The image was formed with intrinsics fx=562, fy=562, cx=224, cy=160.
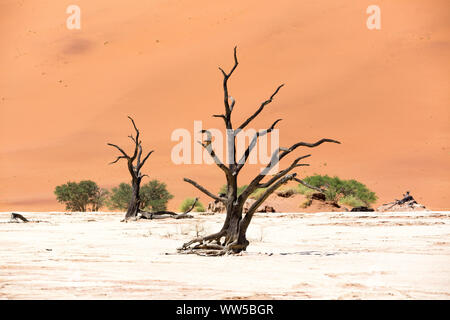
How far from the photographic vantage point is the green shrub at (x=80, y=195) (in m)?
40.0

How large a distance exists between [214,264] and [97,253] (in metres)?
2.56

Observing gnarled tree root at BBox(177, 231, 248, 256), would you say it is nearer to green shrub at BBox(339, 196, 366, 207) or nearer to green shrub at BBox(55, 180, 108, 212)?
green shrub at BBox(339, 196, 366, 207)

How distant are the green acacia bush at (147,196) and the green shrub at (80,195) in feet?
3.30

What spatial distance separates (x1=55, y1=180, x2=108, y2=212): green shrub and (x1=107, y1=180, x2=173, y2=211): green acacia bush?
1.01m

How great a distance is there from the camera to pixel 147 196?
129 ft

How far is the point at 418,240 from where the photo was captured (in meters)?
11.6

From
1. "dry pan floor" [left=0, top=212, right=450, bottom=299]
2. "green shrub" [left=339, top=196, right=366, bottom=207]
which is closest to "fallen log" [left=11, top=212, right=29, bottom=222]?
"dry pan floor" [left=0, top=212, right=450, bottom=299]

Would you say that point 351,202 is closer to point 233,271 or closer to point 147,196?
point 147,196

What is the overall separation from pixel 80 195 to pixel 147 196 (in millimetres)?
4994

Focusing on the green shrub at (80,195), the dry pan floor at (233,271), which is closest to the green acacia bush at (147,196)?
the green shrub at (80,195)

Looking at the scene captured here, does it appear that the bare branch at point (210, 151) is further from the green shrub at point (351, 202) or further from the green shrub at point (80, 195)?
the green shrub at point (80, 195)

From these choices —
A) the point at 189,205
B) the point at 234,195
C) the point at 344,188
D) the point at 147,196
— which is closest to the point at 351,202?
the point at 344,188
